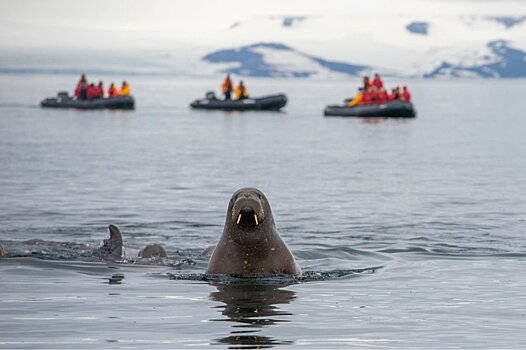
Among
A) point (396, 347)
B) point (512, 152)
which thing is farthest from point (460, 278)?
point (512, 152)

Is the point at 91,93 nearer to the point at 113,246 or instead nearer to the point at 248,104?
the point at 248,104

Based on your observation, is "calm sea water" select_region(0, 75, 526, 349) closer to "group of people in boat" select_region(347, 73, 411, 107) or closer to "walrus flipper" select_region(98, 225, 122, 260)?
"walrus flipper" select_region(98, 225, 122, 260)

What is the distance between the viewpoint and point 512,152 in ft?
131

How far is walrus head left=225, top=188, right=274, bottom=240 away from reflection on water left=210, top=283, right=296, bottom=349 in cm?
54

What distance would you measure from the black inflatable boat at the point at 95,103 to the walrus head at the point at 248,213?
174 ft

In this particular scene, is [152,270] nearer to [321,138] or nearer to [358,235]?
[358,235]

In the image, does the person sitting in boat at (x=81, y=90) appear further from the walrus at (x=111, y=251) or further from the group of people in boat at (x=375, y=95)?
the walrus at (x=111, y=251)

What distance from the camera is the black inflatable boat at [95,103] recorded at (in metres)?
65.4

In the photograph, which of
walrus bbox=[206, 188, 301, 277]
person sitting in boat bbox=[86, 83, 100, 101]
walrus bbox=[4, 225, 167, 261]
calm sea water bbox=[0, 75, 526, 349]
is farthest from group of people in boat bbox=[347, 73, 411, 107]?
walrus bbox=[206, 188, 301, 277]

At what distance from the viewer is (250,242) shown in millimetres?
12680

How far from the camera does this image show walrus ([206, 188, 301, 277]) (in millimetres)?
12469

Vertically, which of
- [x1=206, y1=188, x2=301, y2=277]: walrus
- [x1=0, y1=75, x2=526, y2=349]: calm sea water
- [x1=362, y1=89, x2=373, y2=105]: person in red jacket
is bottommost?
[x1=0, y1=75, x2=526, y2=349]: calm sea water

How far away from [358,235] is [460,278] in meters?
4.63

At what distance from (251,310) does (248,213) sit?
157cm
